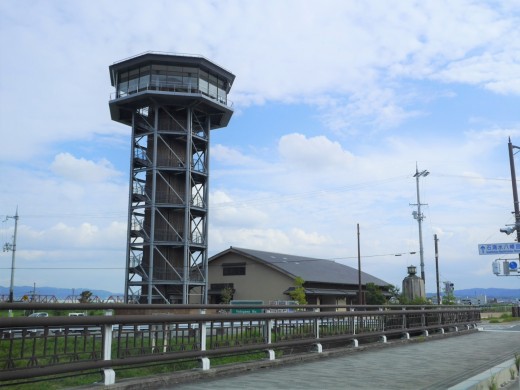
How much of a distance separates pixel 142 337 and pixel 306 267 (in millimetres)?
53733

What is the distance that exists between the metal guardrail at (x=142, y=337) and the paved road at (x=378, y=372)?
0.71 meters

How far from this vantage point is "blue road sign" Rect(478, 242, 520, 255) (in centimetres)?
2085

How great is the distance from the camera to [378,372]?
1042 centimetres

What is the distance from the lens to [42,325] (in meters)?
6.89

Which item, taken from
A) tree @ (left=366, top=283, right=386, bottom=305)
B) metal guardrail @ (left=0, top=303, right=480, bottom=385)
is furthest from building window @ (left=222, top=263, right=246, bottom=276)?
metal guardrail @ (left=0, top=303, right=480, bottom=385)

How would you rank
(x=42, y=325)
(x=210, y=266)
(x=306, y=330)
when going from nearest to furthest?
(x=42, y=325) → (x=306, y=330) → (x=210, y=266)

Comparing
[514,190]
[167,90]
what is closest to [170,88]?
[167,90]

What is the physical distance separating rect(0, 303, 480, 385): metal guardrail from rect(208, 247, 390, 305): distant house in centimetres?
4071

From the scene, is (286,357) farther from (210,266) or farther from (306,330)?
(210,266)

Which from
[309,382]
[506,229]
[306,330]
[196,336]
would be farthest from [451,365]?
[506,229]

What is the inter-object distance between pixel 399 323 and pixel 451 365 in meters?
6.58

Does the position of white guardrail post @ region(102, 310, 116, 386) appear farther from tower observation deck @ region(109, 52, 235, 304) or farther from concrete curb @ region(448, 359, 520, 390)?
tower observation deck @ region(109, 52, 235, 304)

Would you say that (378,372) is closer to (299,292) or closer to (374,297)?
(299,292)

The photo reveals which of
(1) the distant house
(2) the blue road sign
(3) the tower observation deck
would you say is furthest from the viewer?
(1) the distant house
